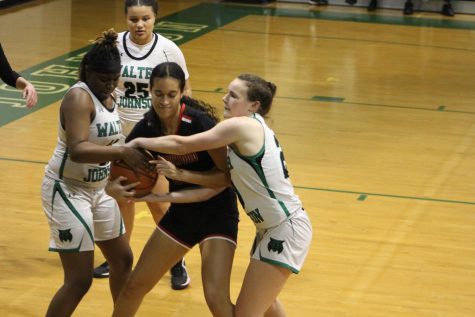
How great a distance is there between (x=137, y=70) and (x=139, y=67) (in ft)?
0.07

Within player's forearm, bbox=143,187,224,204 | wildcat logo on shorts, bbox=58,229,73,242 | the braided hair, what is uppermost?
the braided hair

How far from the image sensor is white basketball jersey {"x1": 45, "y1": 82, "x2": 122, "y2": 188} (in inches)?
179

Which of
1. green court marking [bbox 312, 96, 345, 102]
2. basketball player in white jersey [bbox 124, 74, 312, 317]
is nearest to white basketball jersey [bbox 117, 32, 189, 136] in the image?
basketball player in white jersey [bbox 124, 74, 312, 317]

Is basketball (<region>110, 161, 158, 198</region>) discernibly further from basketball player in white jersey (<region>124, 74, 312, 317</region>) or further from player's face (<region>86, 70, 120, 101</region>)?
player's face (<region>86, 70, 120, 101</region>)

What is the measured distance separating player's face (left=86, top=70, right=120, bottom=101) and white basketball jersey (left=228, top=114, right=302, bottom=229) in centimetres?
68

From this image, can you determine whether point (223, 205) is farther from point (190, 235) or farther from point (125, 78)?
point (125, 78)

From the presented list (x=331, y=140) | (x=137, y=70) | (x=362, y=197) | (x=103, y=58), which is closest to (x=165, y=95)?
(x=103, y=58)

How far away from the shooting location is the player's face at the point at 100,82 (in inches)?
176

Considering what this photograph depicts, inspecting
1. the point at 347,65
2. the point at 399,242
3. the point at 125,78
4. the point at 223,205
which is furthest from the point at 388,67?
the point at 223,205

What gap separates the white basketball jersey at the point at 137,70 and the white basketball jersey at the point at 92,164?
42.6 inches

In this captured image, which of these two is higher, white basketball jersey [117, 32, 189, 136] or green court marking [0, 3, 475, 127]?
white basketball jersey [117, 32, 189, 136]

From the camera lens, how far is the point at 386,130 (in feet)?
30.3

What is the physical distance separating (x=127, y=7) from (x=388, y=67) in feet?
22.6

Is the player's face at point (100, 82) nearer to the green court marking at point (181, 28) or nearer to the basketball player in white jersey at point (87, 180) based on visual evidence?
the basketball player in white jersey at point (87, 180)
